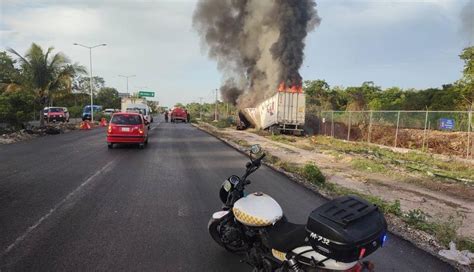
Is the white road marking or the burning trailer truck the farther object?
the burning trailer truck

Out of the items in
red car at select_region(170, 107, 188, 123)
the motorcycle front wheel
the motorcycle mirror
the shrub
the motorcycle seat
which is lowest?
red car at select_region(170, 107, 188, 123)

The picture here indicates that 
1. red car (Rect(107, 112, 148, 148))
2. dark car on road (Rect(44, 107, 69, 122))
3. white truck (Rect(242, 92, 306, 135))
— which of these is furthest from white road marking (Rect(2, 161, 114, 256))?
dark car on road (Rect(44, 107, 69, 122))

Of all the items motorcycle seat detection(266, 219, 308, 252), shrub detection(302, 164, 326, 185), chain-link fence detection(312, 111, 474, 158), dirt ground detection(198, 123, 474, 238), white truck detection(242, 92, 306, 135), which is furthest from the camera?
white truck detection(242, 92, 306, 135)

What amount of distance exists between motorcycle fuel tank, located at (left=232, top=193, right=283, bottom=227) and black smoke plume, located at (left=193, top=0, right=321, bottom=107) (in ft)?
101

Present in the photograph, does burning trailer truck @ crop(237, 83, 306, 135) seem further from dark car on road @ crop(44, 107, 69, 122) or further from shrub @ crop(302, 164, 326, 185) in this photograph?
dark car on road @ crop(44, 107, 69, 122)

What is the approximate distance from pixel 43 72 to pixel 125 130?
53.6 feet

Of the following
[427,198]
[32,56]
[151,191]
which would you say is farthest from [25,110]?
[427,198]

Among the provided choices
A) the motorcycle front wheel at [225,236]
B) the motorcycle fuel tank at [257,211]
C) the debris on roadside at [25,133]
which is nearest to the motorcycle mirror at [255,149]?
the motorcycle fuel tank at [257,211]

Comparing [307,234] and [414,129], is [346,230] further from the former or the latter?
[414,129]

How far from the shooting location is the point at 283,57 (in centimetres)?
3478

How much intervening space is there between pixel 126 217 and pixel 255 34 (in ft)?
115

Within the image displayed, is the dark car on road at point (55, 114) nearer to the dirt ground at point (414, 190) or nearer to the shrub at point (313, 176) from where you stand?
the dirt ground at point (414, 190)

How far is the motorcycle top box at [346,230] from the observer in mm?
3100

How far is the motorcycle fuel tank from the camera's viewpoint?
4027mm
